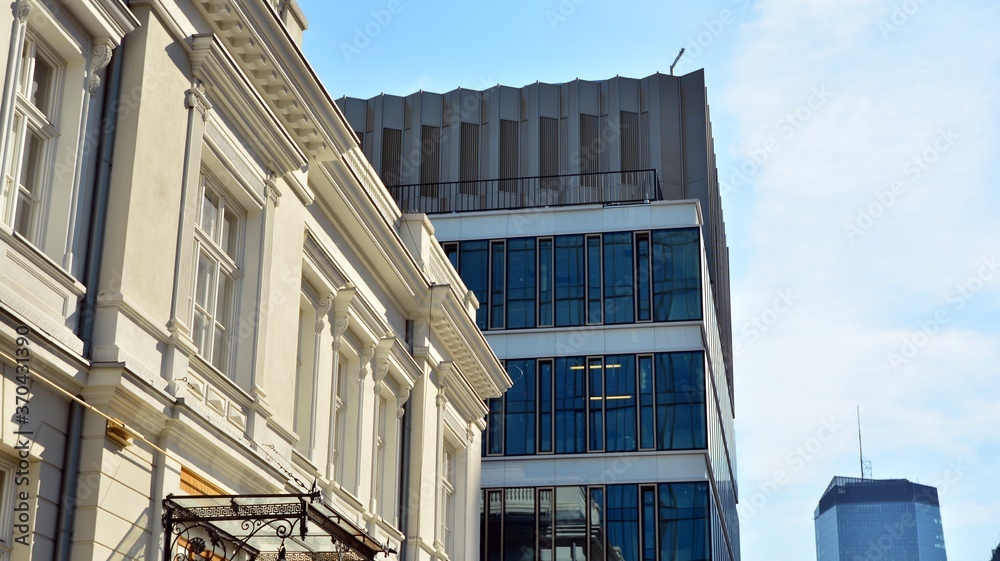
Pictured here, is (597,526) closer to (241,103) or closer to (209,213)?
(209,213)

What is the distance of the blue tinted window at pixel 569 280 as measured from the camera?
52.9 m

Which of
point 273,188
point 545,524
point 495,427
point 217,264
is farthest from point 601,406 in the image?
point 217,264

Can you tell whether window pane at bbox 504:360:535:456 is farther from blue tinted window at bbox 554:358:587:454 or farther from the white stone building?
the white stone building

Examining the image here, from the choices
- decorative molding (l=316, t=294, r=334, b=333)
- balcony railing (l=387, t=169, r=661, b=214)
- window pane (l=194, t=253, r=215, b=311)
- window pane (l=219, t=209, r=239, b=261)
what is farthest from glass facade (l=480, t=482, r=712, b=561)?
window pane (l=194, t=253, r=215, b=311)

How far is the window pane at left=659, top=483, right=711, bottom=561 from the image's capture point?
161ft

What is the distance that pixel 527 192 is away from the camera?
5984 centimetres

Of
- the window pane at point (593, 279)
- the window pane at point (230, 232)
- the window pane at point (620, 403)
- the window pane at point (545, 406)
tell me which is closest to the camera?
the window pane at point (230, 232)

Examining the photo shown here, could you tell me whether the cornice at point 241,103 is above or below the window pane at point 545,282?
below

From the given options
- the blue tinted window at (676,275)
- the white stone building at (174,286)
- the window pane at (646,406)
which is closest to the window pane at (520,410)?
the window pane at (646,406)

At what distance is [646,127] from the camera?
60438mm

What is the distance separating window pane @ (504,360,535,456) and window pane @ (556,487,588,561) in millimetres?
2215

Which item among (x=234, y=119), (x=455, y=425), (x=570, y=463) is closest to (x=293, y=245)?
(x=234, y=119)

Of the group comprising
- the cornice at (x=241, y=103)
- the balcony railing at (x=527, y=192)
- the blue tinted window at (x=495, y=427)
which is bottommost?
the cornice at (x=241, y=103)

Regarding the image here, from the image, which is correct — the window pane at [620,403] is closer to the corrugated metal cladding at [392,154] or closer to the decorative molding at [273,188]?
the corrugated metal cladding at [392,154]
